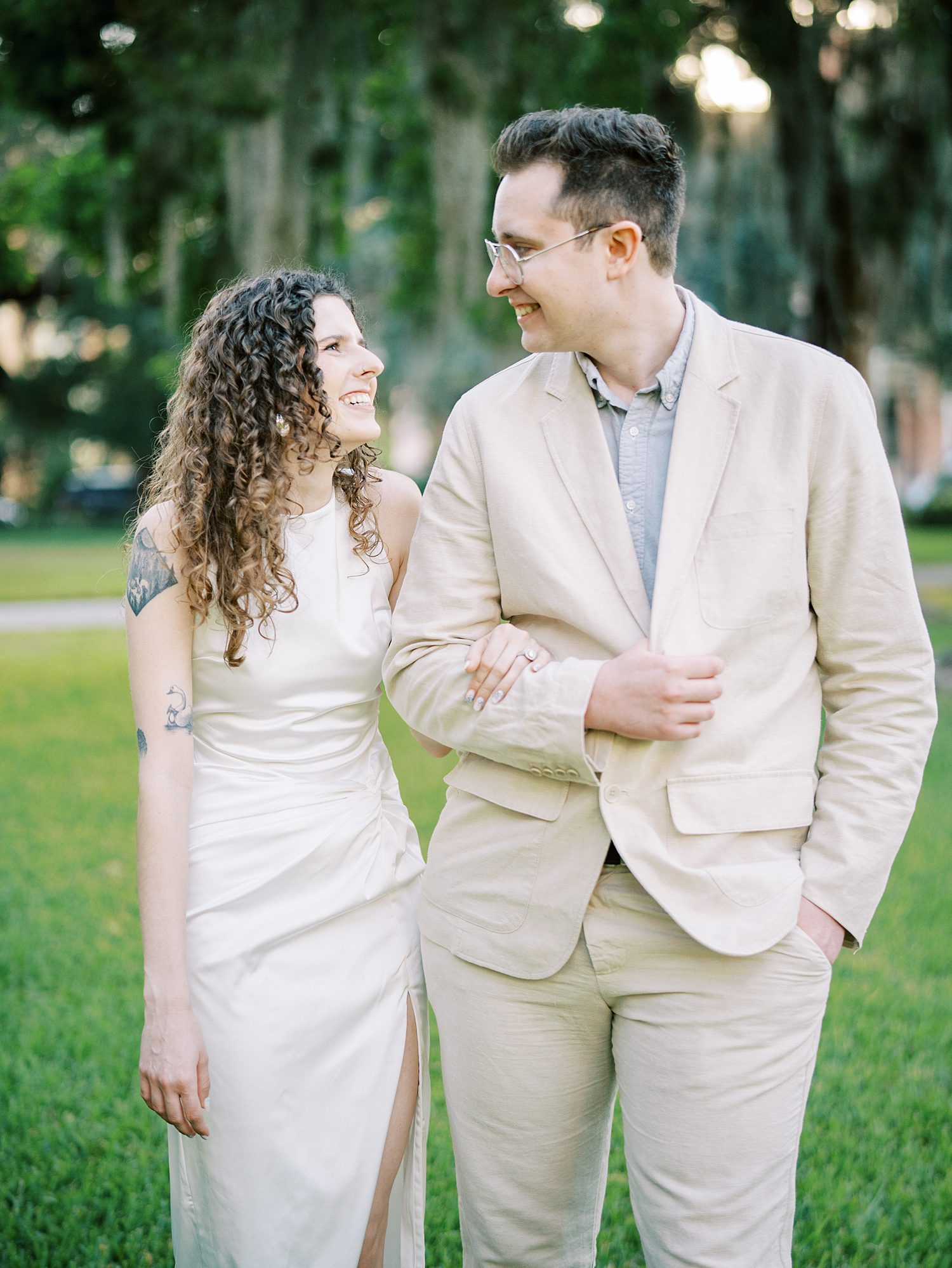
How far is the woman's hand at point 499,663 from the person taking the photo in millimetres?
2035

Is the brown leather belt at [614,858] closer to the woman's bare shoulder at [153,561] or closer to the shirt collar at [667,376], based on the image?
A: the shirt collar at [667,376]

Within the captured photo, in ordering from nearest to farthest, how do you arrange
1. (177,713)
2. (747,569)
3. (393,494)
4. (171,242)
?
(747,569) < (177,713) < (393,494) < (171,242)

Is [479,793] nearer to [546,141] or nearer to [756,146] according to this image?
[546,141]

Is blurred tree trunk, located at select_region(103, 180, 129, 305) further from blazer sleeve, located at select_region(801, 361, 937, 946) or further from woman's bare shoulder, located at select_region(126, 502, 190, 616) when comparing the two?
blazer sleeve, located at select_region(801, 361, 937, 946)

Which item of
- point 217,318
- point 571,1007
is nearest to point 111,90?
point 217,318

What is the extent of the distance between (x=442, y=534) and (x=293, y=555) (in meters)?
0.40

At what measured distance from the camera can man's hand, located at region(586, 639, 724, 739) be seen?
1894 millimetres

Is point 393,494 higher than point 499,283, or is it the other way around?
point 499,283

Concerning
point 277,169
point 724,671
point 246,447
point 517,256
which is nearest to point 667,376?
point 517,256

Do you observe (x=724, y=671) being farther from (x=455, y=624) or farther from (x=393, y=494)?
(x=393, y=494)

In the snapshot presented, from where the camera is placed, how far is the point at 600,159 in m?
2.11

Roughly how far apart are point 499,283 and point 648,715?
845mm

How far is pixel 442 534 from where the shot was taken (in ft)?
7.16

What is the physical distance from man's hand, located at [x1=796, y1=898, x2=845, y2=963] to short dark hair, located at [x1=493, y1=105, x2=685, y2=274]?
1.19 metres
